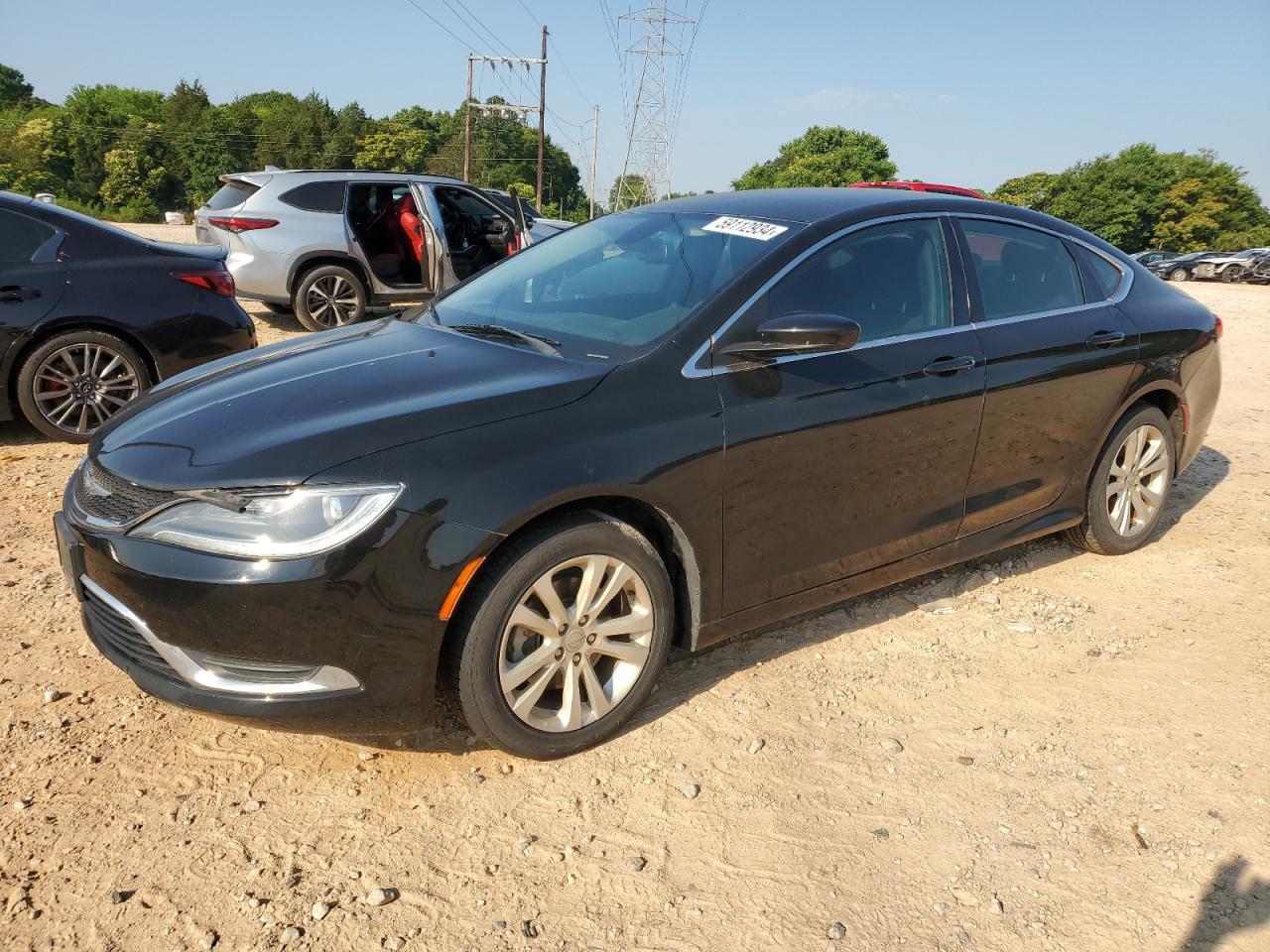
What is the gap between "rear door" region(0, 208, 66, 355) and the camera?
5.35m

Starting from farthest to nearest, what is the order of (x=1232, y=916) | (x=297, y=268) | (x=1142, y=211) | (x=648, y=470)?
(x=1142, y=211) → (x=297, y=268) → (x=648, y=470) → (x=1232, y=916)

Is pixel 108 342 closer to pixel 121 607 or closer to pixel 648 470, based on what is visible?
pixel 121 607

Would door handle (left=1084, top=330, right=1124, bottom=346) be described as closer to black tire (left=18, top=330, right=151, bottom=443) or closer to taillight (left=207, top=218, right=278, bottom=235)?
black tire (left=18, top=330, right=151, bottom=443)

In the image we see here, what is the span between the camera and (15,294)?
5.38 m

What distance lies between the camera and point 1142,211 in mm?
58562

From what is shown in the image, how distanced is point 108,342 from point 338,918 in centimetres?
459

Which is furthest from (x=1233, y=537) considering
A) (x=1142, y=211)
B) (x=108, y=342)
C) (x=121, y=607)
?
(x=1142, y=211)

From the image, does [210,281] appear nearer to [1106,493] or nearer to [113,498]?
[113,498]

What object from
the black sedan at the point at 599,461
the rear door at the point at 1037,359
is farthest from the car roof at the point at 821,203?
the rear door at the point at 1037,359

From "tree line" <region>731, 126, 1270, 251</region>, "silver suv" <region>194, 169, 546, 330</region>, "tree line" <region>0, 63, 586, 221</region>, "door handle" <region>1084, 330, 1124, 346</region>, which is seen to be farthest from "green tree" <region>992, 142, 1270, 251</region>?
"door handle" <region>1084, 330, 1124, 346</region>

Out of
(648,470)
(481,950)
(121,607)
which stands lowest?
(481,950)

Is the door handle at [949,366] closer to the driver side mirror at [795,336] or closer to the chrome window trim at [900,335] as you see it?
the chrome window trim at [900,335]

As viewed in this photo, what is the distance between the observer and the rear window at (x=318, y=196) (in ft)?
31.5

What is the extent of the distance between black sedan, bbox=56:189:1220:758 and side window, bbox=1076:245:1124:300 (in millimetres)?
19
